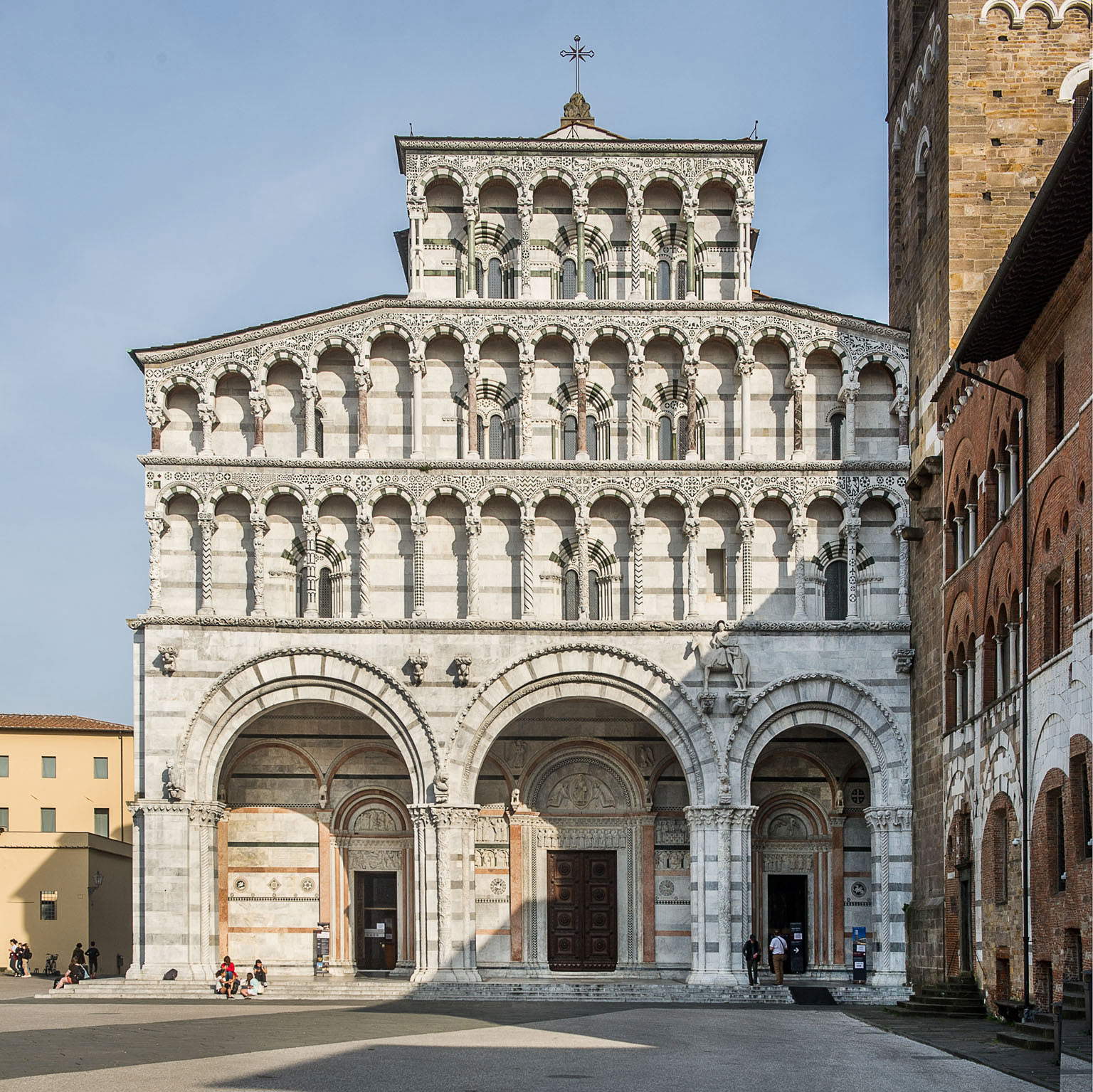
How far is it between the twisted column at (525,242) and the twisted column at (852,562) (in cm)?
753

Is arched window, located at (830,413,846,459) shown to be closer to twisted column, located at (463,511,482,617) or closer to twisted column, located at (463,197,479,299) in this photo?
twisted column, located at (463,511,482,617)

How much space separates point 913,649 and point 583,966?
8.86 metres

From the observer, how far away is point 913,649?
32.8 meters

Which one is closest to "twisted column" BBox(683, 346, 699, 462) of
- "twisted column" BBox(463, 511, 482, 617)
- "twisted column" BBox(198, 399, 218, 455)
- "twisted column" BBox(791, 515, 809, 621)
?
"twisted column" BBox(791, 515, 809, 621)

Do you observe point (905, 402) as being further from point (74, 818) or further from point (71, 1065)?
point (74, 818)

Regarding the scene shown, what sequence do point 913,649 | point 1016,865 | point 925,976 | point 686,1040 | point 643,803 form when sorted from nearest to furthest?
point 686,1040 < point 1016,865 < point 925,976 < point 913,649 < point 643,803

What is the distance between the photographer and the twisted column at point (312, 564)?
3300 cm

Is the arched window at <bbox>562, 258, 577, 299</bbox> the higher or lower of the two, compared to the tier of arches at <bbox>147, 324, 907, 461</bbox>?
higher

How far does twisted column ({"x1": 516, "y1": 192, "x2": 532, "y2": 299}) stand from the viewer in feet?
113

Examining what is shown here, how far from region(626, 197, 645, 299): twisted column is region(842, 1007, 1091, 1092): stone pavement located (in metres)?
13.9

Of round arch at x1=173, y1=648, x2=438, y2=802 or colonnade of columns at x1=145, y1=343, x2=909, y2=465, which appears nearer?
round arch at x1=173, y1=648, x2=438, y2=802

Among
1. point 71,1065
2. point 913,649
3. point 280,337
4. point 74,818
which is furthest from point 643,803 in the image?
point 74,818

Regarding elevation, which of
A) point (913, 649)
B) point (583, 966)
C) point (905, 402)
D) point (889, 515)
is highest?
point (905, 402)

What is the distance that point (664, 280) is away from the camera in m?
35.0
